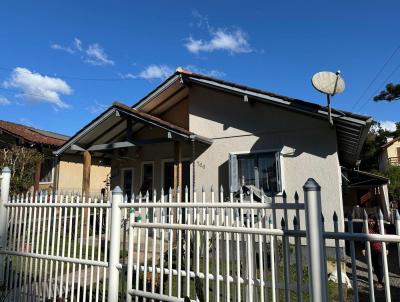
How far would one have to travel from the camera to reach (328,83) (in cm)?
809

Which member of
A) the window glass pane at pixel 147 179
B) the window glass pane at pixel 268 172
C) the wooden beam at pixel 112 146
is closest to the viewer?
the window glass pane at pixel 268 172

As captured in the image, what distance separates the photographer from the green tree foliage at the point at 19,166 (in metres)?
13.2

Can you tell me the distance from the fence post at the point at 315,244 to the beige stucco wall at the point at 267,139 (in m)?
6.52

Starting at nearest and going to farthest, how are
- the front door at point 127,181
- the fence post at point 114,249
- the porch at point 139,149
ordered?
the fence post at point 114,249 → the porch at point 139,149 → the front door at point 127,181

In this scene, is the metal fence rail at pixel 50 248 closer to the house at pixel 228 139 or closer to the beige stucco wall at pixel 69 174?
the house at pixel 228 139

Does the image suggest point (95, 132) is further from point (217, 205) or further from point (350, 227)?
point (350, 227)

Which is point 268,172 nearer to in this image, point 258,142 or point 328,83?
point 258,142

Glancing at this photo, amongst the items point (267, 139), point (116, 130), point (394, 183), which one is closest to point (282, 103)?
point (267, 139)

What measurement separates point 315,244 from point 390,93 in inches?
960

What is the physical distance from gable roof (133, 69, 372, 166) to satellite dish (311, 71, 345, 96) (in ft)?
2.11

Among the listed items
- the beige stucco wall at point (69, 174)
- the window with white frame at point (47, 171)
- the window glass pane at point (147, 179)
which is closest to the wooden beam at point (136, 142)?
the window glass pane at point (147, 179)

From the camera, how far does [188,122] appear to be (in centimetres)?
1245

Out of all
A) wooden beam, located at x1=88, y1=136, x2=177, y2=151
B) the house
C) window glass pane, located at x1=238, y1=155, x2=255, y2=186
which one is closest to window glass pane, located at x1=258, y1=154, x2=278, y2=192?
the house

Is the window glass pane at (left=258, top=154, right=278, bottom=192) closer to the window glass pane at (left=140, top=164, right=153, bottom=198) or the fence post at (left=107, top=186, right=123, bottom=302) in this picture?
the window glass pane at (left=140, top=164, right=153, bottom=198)
